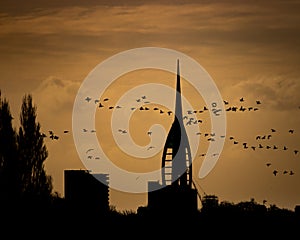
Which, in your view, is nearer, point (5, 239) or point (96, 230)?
point (5, 239)

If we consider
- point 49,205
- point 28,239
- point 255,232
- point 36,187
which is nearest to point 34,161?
point 36,187

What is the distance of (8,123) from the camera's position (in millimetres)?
147875

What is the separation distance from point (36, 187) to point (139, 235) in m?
43.5

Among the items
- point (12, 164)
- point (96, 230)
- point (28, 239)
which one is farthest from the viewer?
point (96, 230)

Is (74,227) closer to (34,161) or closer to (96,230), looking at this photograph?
(96,230)

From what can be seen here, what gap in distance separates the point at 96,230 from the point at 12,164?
4407cm

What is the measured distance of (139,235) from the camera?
194 metres

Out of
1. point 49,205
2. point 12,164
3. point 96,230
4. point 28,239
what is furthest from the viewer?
point 96,230

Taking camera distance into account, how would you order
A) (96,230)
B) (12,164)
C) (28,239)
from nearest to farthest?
(12,164) → (28,239) → (96,230)

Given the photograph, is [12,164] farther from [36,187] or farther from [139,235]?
[139,235]

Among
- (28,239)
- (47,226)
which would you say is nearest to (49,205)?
(47,226)

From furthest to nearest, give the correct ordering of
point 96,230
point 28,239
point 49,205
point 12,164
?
point 96,230
point 49,205
point 28,239
point 12,164

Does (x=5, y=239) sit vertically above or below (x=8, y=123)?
below

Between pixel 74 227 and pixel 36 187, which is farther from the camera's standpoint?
pixel 74 227
